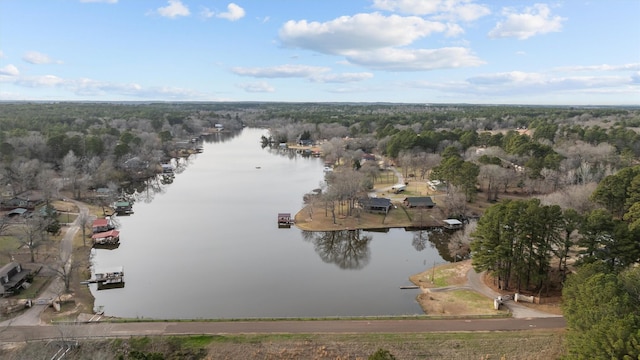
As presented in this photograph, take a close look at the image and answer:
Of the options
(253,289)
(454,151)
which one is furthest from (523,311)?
(454,151)

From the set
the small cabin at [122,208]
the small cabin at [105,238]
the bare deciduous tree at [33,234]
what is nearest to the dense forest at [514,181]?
the small cabin at [122,208]

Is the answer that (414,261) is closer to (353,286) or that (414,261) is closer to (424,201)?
(353,286)

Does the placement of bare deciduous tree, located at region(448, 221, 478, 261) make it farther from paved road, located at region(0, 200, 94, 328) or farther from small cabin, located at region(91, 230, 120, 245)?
small cabin, located at region(91, 230, 120, 245)

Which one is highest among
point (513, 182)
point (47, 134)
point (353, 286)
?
point (47, 134)

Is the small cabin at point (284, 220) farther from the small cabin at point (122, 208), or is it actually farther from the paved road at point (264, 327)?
the paved road at point (264, 327)

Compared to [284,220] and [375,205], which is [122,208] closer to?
[284,220]

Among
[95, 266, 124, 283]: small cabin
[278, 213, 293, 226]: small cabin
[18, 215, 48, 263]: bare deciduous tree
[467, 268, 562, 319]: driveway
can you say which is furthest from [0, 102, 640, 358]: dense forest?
[95, 266, 124, 283]: small cabin
